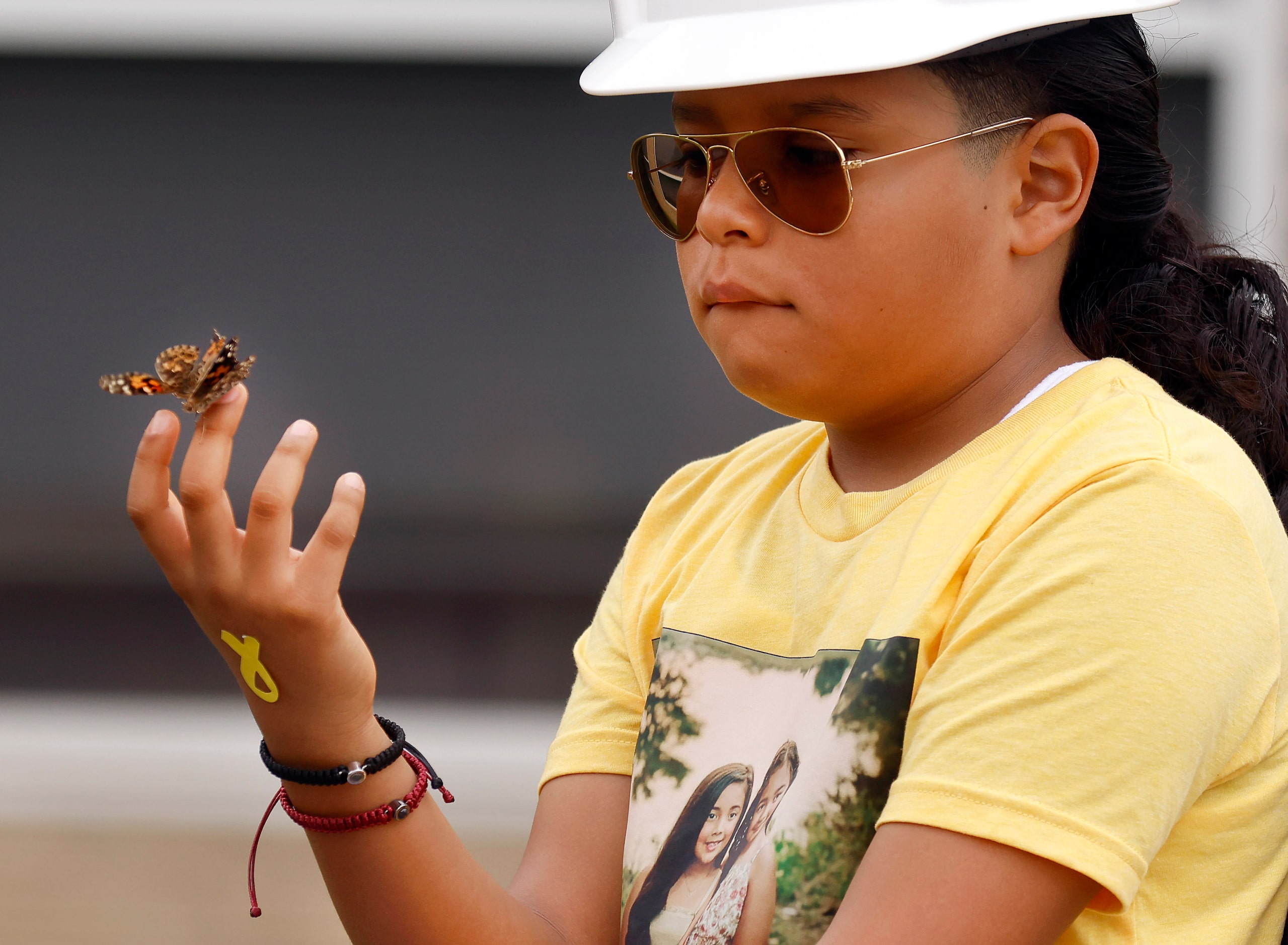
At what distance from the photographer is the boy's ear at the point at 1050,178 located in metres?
1.28

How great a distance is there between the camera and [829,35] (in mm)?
1218

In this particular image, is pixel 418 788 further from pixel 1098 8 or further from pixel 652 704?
pixel 1098 8

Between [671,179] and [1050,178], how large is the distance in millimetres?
417

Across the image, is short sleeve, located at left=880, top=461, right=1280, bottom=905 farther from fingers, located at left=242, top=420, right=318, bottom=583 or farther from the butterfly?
the butterfly

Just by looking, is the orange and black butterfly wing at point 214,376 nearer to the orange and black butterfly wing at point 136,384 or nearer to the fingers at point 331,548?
the orange and black butterfly wing at point 136,384

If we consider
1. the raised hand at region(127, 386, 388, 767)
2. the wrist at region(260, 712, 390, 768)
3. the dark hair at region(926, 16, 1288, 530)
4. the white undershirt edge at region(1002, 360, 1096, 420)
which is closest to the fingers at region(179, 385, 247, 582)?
the raised hand at region(127, 386, 388, 767)

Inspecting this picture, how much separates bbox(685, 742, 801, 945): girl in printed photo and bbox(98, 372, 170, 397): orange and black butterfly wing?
0.67 m

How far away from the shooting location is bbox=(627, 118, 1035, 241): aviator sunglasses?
4.05ft

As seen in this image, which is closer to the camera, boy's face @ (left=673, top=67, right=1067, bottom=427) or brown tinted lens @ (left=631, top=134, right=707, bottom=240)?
boy's face @ (left=673, top=67, right=1067, bottom=427)

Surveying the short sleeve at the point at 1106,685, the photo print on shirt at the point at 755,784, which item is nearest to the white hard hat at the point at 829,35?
the short sleeve at the point at 1106,685

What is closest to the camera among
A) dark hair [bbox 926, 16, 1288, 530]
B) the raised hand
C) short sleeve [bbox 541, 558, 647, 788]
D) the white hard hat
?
the raised hand

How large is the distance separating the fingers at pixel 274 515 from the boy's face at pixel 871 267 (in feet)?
1.51

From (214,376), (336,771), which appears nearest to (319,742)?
(336,771)

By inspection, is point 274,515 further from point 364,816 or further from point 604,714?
point 604,714
